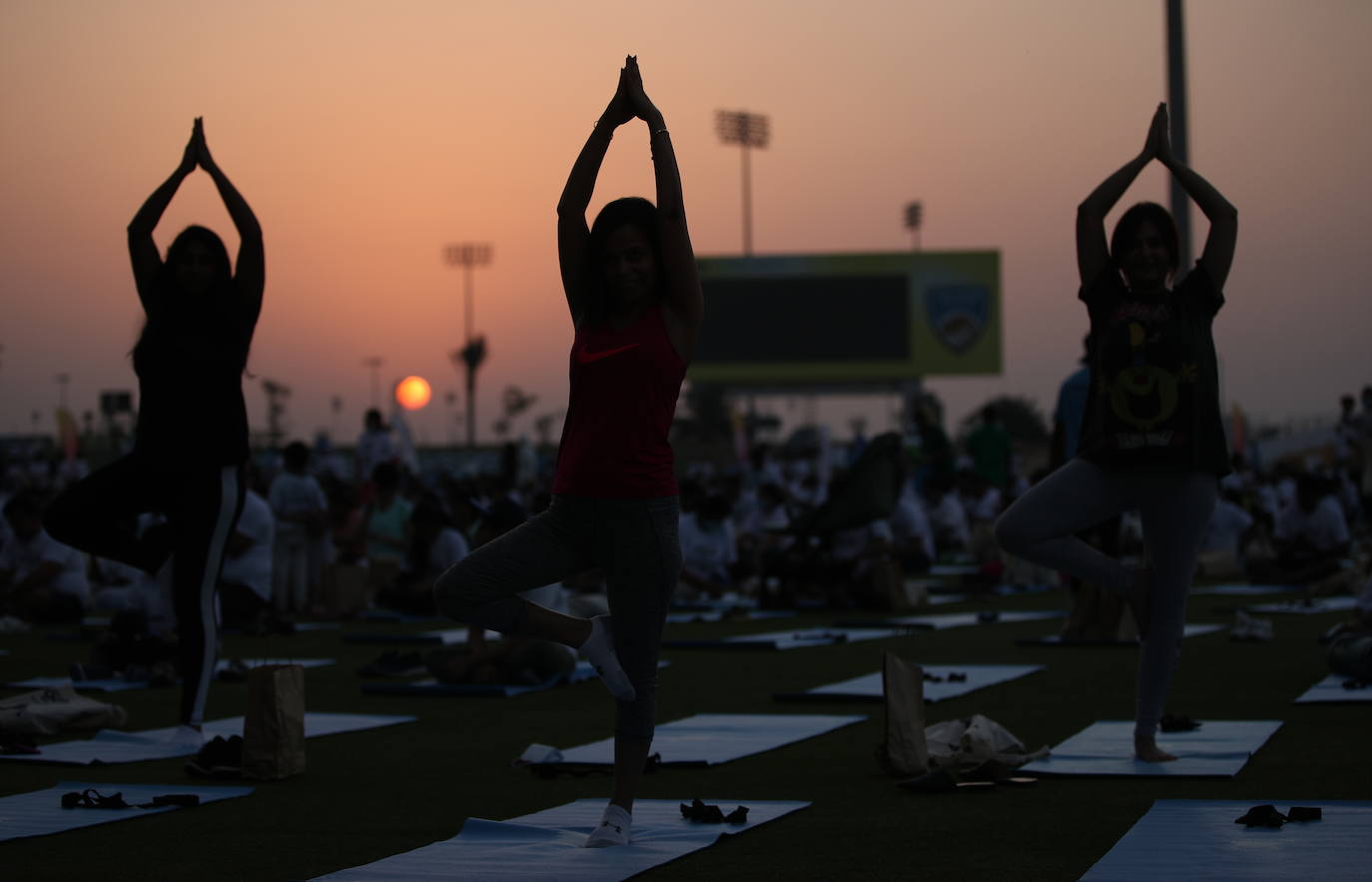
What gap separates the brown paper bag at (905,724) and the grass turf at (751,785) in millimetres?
113

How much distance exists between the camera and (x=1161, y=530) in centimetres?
517

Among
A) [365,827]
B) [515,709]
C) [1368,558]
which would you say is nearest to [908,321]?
[1368,558]

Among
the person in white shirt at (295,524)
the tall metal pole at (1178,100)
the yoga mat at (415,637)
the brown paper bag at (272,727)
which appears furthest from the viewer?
the person in white shirt at (295,524)

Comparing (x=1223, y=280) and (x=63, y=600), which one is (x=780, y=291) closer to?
(x=63, y=600)

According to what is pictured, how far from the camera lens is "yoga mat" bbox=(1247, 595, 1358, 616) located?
40.7ft

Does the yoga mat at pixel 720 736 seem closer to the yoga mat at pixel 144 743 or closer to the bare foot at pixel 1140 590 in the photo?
the yoga mat at pixel 144 743

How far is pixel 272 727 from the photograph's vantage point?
5.37m

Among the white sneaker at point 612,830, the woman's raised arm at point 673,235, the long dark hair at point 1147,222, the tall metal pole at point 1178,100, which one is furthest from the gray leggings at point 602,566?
the tall metal pole at point 1178,100

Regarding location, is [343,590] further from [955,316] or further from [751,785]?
[955,316]

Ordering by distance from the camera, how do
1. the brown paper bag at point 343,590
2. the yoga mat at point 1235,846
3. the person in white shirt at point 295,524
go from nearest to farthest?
the yoga mat at point 1235,846 < the brown paper bag at point 343,590 < the person in white shirt at point 295,524

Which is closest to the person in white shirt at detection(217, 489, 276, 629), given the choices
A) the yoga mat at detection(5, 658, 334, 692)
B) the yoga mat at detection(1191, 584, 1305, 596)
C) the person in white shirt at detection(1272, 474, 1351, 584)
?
the yoga mat at detection(5, 658, 334, 692)

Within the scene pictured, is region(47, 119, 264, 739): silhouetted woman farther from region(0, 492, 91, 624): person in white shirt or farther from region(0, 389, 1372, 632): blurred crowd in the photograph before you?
region(0, 492, 91, 624): person in white shirt

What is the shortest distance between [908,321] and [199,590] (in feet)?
140

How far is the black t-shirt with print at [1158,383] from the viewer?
200 inches
